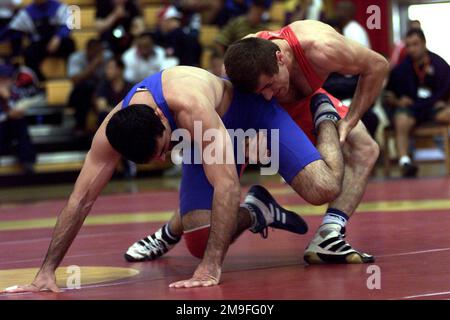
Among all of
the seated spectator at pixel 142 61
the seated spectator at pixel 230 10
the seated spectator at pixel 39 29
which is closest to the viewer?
the seated spectator at pixel 142 61

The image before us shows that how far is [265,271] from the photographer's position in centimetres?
416

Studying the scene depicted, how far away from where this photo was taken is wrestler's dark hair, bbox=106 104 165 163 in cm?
369

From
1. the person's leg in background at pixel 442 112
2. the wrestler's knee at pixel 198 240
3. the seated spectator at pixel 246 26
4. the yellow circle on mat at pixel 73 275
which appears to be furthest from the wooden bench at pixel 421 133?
the yellow circle on mat at pixel 73 275

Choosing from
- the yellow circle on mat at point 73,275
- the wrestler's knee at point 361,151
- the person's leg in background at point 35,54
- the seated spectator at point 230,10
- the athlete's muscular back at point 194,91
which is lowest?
the yellow circle on mat at point 73,275

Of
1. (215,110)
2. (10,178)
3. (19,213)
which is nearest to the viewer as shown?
(215,110)

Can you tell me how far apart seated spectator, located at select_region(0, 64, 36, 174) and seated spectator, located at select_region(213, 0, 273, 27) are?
2.70 m

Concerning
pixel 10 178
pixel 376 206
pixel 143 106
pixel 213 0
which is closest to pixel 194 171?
pixel 143 106

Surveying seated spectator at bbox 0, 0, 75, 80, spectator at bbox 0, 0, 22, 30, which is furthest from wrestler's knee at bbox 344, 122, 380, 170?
spectator at bbox 0, 0, 22, 30

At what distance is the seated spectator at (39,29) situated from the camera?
443 inches

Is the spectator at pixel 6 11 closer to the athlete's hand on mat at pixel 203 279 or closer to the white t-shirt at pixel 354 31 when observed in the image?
the white t-shirt at pixel 354 31

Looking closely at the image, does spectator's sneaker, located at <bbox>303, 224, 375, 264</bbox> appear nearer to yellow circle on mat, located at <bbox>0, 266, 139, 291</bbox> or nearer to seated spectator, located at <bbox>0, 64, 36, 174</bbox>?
yellow circle on mat, located at <bbox>0, 266, 139, 291</bbox>

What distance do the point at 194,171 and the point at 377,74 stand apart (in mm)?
914

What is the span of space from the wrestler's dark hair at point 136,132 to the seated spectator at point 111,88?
7185 mm
